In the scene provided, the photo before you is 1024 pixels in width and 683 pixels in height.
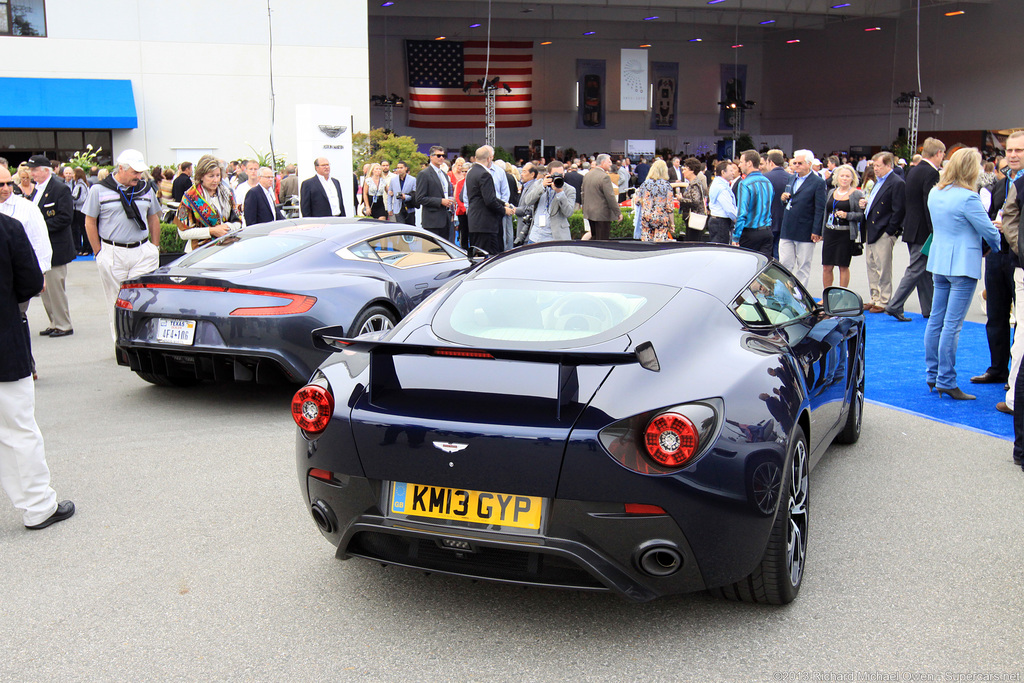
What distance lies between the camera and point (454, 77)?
143ft

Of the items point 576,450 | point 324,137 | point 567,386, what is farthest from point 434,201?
point 576,450

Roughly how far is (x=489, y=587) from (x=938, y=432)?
366cm

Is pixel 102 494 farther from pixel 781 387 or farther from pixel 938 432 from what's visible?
pixel 938 432

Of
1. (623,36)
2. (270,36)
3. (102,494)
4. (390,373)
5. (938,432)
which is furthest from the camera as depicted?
(623,36)

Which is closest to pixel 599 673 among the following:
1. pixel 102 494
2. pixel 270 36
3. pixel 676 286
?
pixel 676 286

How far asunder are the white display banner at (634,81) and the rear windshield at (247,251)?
122ft

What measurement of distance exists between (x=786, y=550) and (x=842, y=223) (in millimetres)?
8229

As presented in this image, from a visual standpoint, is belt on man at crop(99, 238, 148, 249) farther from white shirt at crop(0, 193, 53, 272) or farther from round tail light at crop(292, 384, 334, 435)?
round tail light at crop(292, 384, 334, 435)

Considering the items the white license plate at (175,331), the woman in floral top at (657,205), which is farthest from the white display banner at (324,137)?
the white license plate at (175,331)

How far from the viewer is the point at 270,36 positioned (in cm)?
2505

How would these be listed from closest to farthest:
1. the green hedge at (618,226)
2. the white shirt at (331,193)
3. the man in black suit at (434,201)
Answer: the white shirt at (331,193) < the man in black suit at (434,201) < the green hedge at (618,226)

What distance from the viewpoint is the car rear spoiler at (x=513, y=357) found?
288 centimetres

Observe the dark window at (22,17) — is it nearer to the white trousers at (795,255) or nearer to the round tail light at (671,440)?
the white trousers at (795,255)

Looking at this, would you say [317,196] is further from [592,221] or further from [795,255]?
A: [795,255]
